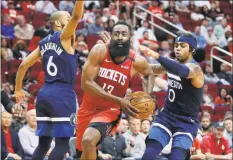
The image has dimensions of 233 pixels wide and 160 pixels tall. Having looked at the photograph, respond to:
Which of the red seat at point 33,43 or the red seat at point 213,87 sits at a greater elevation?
the red seat at point 33,43

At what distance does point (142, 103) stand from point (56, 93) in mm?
1213

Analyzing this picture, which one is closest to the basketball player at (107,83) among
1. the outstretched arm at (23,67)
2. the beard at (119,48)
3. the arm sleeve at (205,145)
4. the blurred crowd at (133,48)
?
the beard at (119,48)

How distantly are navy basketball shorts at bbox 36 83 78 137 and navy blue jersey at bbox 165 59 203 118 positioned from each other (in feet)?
4.27

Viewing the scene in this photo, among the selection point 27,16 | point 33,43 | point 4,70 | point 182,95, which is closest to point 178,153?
point 182,95

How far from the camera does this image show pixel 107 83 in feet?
29.0

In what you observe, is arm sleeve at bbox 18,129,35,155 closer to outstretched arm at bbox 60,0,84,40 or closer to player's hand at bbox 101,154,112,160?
player's hand at bbox 101,154,112,160

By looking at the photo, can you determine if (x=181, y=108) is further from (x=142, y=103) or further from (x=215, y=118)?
(x=215, y=118)

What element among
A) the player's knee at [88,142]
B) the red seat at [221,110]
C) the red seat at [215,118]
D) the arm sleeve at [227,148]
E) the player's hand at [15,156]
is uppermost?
the red seat at [221,110]

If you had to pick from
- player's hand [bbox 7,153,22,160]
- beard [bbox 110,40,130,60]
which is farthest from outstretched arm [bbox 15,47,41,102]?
player's hand [bbox 7,153,22,160]

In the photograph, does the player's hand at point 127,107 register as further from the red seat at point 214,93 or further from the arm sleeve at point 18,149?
the red seat at point 214,93

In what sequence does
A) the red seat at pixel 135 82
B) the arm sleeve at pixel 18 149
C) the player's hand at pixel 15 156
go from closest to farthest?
the player's hand at pixel 15 156 → the arm sleeve at pixel 18 149 → the red seat at pixel 135 82

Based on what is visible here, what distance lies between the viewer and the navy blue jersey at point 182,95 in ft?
31.2

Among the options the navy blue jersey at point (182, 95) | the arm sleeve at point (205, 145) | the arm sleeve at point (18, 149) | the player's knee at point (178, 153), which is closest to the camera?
the player's knee at point (178, 153)

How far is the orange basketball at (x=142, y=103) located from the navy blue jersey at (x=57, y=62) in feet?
3.21
